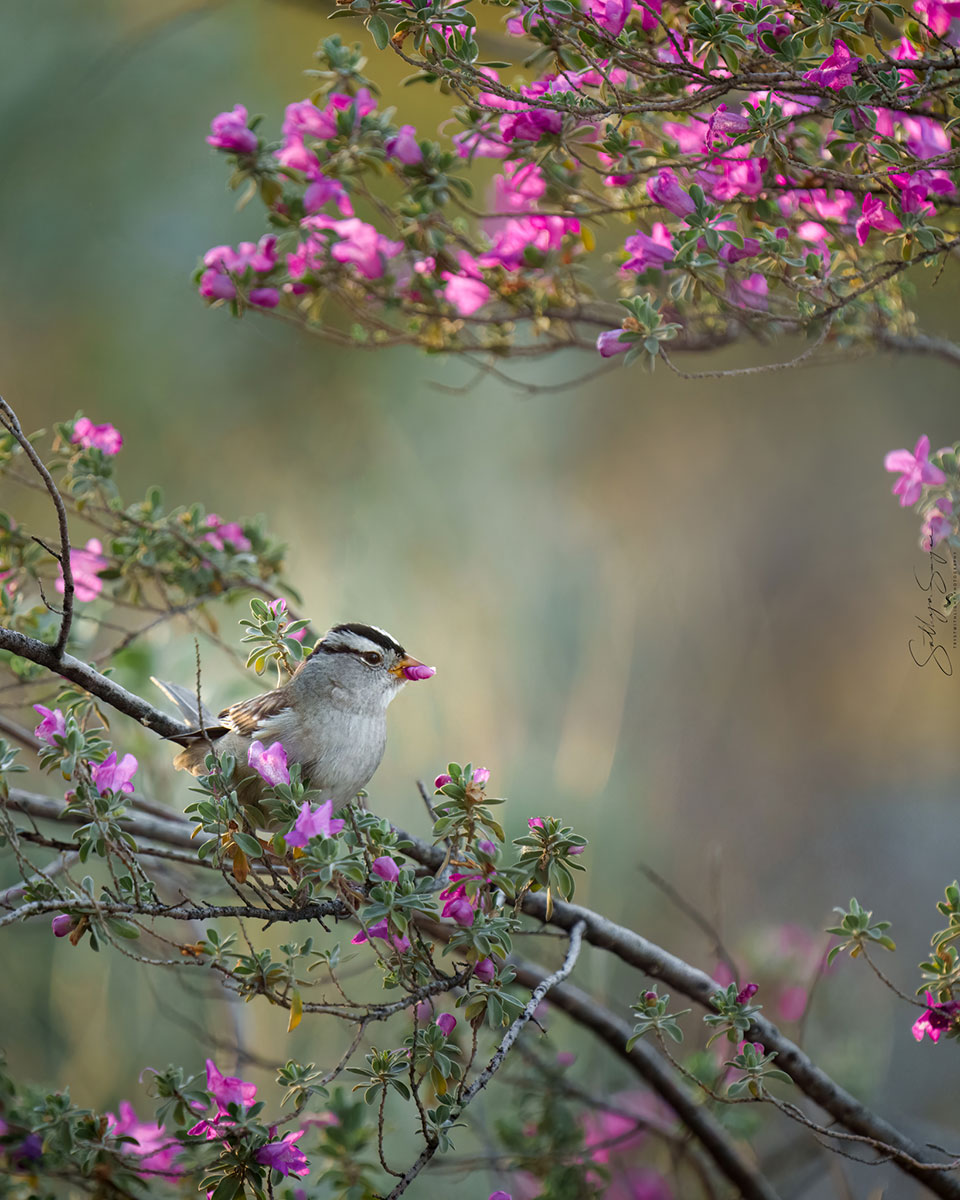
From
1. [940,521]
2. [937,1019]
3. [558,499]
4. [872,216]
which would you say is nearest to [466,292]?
[872,216]

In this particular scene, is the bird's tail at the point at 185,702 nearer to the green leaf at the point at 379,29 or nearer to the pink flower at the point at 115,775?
the pink flower at the point at 115,775

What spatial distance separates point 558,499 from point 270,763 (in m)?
2.53

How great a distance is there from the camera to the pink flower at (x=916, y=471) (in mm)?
1067

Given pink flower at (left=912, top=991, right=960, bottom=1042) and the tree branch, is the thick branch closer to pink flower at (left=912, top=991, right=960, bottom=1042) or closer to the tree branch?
pink flower at (left=912, top=991, right=960, bottom=1042)

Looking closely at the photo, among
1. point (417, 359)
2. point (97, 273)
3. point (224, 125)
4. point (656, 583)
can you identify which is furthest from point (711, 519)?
point (224, 125)

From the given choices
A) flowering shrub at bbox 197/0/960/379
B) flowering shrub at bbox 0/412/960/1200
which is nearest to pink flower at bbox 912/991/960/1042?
flowering shrub at bbox 0/412/960/1200

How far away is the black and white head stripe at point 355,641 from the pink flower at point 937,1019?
0.65 meters

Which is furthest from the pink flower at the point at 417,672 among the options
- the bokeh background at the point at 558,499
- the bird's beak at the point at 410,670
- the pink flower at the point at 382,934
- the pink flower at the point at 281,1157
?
the bokeh background at the point at 558,499

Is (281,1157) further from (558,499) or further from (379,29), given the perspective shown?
(558,499)

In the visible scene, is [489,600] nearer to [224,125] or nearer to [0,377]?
[0,377]

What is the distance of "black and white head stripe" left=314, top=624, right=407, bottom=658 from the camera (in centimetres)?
124

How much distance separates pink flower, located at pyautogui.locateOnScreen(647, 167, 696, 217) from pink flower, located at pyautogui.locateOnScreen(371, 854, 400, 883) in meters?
0.62

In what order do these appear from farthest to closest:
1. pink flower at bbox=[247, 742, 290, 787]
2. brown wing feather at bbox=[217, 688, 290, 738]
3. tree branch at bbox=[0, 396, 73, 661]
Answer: brown wing feather at bbox=[217, 688, 290, 738]
pink flower at bbox=[247, 742, 290, 787]
tree branch at bbox=[0, 396, 73, 661]

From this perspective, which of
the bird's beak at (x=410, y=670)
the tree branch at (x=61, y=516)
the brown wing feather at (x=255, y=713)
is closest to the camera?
the tree branch at (x=61, y=516)
